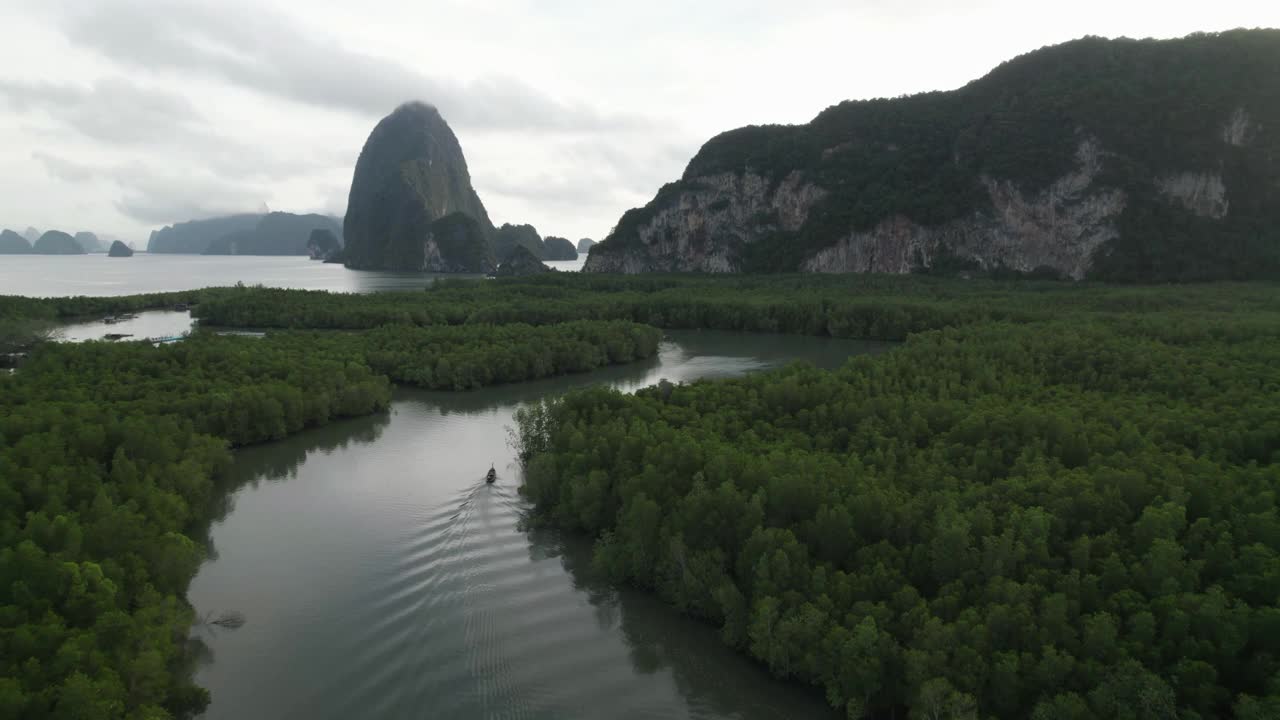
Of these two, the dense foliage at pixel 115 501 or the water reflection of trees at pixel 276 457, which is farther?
the water reflection of trees at pixel 276 457

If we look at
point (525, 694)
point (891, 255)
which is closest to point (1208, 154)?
point (891, 255)

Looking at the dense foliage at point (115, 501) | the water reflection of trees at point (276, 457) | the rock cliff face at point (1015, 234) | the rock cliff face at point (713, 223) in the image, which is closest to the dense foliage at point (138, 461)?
the dense foliage at point (115, 501)

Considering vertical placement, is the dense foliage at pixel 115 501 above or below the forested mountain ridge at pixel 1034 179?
below

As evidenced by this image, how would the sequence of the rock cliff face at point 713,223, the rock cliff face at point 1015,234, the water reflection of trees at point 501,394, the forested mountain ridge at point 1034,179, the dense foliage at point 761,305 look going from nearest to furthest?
the water reflection of trees at point 501,394
the dense foliage at point 761,305
the forested mountain ridge at point 1034,179
the rock cliff face at point 1015,234
the rock cliff face at point 713,223

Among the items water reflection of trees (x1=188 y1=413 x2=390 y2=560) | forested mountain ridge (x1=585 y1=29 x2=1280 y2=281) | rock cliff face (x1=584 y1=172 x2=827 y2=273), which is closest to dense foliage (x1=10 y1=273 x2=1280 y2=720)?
water reflection of trees (x1=188 y1=413 x2=390 y2=560)

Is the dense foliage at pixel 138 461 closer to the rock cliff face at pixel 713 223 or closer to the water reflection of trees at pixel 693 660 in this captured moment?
the water reflection of trees at pixel 693 660

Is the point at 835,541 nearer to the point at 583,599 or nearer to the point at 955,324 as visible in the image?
the point at 583,599

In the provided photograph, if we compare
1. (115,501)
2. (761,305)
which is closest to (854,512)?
(115,501)

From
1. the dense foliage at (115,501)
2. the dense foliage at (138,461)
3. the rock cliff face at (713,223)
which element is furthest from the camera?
the rock cliff face at (713,223)
